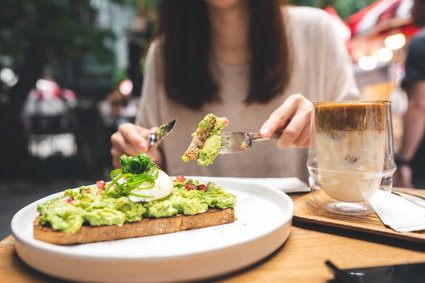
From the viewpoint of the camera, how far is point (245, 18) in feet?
9.45

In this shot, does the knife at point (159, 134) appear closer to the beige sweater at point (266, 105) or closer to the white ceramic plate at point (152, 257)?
the white ceramic plate at point (152, 257)

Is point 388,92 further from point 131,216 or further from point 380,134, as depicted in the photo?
point 131,216

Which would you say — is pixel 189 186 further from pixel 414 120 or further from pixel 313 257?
pixel 414 120

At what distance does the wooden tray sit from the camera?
1.07m

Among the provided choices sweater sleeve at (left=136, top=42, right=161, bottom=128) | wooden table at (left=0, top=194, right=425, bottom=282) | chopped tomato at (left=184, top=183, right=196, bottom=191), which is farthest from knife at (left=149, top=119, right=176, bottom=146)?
sweater sleeve at (left=136, top=42, right=161, bottom=128)

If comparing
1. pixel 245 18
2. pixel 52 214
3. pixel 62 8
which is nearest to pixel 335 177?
pixel 52 214

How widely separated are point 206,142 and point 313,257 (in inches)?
29.2

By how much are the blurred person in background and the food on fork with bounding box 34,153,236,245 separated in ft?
9.48

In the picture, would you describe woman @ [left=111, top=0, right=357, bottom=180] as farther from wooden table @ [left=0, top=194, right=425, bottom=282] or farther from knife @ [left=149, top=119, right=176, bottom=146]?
wooden table @ [left=0, top=194, right=425, bottom=282]

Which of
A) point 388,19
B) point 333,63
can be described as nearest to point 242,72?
point 333,63

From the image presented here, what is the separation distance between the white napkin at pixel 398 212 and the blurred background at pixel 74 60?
12.1 ft

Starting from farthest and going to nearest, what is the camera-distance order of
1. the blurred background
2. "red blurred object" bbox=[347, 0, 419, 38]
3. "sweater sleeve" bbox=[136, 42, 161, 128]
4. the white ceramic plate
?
1. the blurred background
2. "red blurred object" bbox=[347, 0, 419, 38]
3. "sweater sleeve" bbox=[136, 42, 161, 128]
4. the white ceramic plate

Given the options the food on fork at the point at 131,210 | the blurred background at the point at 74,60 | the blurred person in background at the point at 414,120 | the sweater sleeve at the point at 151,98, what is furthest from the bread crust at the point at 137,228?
the blurred background at the point at 74,60

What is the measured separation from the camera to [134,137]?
1.86 metres
